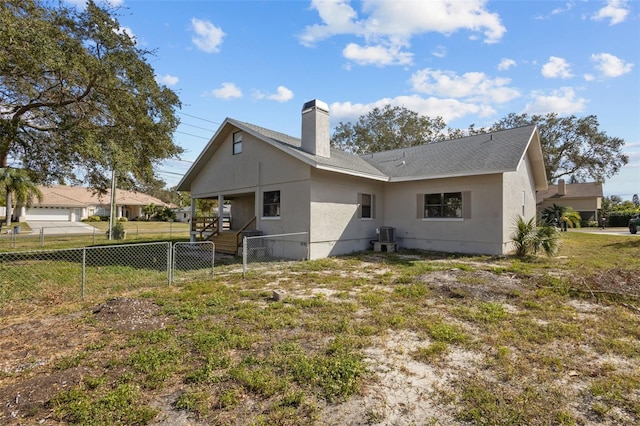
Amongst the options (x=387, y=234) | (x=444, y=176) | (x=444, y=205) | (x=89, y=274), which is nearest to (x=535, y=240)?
(x=444, y=205)

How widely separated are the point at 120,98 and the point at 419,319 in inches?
431

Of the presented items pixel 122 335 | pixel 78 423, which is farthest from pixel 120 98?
pixel 78 423

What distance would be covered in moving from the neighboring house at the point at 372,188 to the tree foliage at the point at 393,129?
1911 centimetres

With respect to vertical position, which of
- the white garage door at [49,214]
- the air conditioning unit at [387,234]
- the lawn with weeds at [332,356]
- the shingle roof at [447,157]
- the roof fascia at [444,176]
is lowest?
the lawn with weeds at [332,356]

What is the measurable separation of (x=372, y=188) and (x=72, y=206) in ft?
150

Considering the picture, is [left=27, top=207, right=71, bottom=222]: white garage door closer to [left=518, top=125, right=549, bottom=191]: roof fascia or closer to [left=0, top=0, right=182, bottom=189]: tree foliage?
[left=0, top=0, right=182, bottom=189]: tree foliage

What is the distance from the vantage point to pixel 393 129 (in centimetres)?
3372

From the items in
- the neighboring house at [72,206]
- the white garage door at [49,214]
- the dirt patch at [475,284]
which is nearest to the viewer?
the dirt patch at [475,284]

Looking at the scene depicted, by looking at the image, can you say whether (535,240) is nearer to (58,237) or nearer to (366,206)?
(366,206)

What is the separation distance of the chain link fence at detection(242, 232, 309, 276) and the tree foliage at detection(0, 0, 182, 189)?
4959mm

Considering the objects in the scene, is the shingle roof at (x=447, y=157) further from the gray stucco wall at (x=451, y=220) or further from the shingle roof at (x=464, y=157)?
the gray stucco wall at (x=451, y=220)

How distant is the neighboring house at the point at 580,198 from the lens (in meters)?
34.8

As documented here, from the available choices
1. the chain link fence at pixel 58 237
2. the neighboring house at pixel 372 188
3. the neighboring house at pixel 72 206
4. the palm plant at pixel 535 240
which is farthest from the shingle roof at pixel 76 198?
the palm plant at pixel 535 240

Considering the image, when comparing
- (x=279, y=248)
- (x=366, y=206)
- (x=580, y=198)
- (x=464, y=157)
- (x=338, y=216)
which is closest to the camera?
(x=279, y=248)
